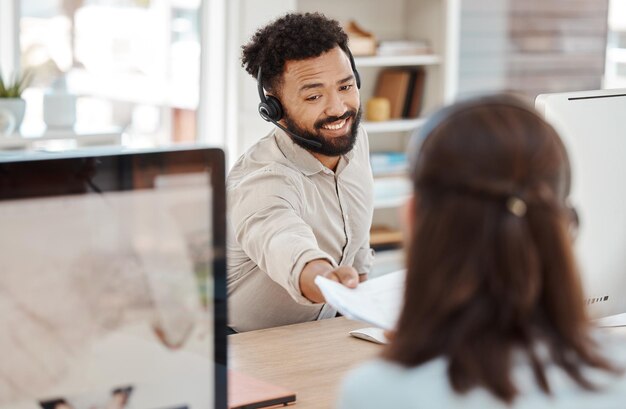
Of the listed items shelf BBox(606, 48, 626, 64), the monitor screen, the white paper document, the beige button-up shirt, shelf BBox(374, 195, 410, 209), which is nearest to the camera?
the monitor screen

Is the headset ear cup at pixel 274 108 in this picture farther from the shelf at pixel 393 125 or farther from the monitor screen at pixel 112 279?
the shelf at pixel 393 125

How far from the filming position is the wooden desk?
1597 millimetres

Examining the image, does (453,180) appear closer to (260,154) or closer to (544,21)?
(260,154)

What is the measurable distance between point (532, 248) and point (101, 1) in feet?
11.8

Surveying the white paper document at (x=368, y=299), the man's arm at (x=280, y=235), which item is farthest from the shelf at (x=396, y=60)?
the white paper document at (x=368, y=299)

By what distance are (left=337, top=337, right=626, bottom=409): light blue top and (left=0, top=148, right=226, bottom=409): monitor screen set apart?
24 cm

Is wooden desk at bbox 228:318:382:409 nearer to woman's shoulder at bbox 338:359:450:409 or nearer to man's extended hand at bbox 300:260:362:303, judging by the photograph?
man's extended hand at bbox 300:260:362:303

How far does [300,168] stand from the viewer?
225 cm

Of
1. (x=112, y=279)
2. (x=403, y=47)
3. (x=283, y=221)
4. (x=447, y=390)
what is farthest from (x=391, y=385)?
(x=403, y=47)

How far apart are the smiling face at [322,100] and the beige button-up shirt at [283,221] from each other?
0.05m

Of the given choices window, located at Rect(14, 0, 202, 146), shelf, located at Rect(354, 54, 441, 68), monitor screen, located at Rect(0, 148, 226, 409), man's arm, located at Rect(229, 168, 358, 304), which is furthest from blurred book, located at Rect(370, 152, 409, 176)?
monitor screen, located at Rect(0, 148, 226, 409)

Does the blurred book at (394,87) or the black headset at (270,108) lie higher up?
the black headset at (270,108)

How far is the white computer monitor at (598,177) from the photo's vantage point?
1713mm

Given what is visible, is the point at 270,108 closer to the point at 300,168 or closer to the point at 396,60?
the point at 300,168
